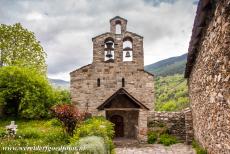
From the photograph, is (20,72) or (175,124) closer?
(175,124)

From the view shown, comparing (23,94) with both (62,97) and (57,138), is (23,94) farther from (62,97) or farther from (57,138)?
(57,138)

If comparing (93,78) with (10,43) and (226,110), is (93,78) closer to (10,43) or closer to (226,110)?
(10,43)

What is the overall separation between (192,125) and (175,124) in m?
2.11

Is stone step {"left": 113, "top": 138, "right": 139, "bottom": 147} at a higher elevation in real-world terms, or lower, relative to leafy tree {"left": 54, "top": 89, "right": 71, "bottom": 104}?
lower

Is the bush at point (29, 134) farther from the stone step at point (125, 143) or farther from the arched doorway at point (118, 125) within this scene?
the arched doorway at point (118, 125)

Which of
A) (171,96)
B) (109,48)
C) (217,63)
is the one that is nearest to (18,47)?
(109,48)

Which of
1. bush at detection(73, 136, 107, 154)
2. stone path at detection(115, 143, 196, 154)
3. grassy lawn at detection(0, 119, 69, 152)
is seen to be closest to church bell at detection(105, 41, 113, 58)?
grassy lawn at detection(0, 119, 69, 152)

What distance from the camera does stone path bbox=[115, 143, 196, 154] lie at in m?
14.2

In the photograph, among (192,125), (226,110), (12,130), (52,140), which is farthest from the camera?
(192,125)

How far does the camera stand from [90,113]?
1978 cm

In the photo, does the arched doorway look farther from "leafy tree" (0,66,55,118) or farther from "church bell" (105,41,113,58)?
"leafy tree" (0,66,55,118)

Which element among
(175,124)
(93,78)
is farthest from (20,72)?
(175,124)

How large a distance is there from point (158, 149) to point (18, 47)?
59.4 feet

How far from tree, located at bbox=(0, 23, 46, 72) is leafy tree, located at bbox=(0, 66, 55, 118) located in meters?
6.36
